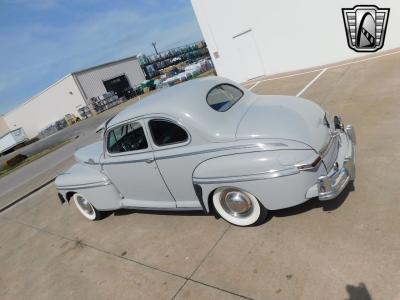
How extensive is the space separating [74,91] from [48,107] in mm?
7151

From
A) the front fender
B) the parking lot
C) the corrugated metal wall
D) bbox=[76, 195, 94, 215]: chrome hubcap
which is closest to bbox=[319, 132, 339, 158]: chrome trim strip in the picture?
the parking lot

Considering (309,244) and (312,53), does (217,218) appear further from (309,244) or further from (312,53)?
(312,53)

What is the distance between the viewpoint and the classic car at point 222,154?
3.46 metres

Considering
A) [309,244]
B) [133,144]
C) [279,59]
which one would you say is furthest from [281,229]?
[279,59]

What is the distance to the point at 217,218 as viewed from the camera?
14.5ft

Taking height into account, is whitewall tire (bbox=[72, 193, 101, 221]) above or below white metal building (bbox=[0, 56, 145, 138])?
below

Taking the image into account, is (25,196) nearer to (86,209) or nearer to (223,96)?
(86,209)

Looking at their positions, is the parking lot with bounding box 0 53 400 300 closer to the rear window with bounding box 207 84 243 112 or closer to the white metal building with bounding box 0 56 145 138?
the rear window with bounding box 207 84 243 112

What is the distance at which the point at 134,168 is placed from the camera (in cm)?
462

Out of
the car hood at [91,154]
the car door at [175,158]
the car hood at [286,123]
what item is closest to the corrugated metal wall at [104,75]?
the car hood at [91,154]

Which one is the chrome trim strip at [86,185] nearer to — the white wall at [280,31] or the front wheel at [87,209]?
the front wheel at [87,209]

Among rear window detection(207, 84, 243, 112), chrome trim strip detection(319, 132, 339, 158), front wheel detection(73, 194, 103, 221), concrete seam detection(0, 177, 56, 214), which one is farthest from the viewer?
concrete seam detection(0, 177, 56, 214)

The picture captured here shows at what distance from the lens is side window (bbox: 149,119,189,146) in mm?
4057

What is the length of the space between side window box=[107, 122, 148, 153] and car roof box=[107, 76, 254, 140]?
0.41ft
